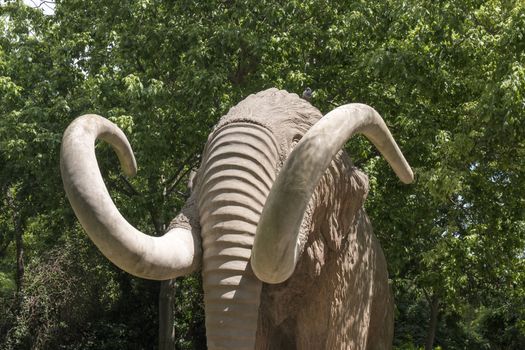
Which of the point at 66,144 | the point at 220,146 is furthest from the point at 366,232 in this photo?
the point at 66,144

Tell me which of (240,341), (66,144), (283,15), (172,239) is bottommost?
(240,341)

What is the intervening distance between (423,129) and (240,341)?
21.5 ft

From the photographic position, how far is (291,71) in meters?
9.93

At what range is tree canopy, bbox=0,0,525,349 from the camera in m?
9.05

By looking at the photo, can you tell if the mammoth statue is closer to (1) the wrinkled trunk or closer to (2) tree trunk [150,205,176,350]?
(1) the wrinkled trunk

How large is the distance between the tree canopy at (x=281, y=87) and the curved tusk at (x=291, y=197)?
468 centimetres

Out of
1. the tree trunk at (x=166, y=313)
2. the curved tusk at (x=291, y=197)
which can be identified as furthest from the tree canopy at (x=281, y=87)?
the curved tusk at (x=291, y=197)

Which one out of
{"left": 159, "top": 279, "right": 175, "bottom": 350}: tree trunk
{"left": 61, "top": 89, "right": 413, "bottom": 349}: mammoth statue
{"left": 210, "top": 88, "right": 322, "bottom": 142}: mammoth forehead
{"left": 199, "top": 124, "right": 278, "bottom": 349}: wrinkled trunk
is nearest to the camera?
{"left": 61, "top": 89, "right": 413, "bottom": 349}: mammoth statue

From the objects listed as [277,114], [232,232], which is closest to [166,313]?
[277,114]

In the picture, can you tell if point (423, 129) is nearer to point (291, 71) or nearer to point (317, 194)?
point (291, 71)

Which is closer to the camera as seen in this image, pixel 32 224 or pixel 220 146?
pixel 220 146

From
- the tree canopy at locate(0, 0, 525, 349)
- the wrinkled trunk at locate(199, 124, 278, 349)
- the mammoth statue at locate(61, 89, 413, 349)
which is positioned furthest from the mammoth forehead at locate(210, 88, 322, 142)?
the tree canopy at locate(0, 0, 525, 349)

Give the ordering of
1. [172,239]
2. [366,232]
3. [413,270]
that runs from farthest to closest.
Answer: [413,270], [366,232], [172,239]

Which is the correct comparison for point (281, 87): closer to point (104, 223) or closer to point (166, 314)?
point (166, 314)
